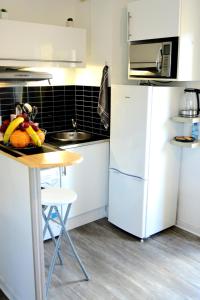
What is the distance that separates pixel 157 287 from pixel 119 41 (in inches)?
88.5

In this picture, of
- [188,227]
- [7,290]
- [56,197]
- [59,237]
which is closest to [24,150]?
[56,197]

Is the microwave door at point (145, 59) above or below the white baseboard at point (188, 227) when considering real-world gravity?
above

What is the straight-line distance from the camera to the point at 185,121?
2.79m

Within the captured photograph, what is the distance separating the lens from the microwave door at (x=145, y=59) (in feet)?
8.99

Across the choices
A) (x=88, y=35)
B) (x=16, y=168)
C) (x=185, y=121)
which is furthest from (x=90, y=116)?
(x=16, y=168)

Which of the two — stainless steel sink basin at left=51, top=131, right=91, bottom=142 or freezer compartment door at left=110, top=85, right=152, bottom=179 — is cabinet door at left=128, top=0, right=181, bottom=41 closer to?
freezer compartment door at left=110, top=85, right=152, bottom=179

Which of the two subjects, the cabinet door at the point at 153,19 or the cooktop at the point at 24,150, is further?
the cabinet door at the point at 153,19

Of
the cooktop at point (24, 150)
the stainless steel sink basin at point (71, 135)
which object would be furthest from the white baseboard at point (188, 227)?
the cooktop at point (24, 150)

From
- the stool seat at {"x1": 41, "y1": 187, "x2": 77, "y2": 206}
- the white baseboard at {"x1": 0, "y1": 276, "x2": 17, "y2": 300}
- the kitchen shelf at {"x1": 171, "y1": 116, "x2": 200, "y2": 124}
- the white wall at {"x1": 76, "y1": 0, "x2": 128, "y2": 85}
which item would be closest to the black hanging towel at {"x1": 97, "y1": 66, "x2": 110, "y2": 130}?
the white wall at {"x1": 76, "y1": 0, "x2": 128, "y2": 85}

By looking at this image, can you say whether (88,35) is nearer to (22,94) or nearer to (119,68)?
(119,68)

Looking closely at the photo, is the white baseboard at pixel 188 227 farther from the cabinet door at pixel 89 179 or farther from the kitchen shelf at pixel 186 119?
the kitchen shelf at pixel 186 119

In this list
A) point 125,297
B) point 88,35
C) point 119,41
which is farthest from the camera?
point 88,35

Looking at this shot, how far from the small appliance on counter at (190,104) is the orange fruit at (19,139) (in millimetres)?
1502

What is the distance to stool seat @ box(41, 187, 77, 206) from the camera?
2.18 m
